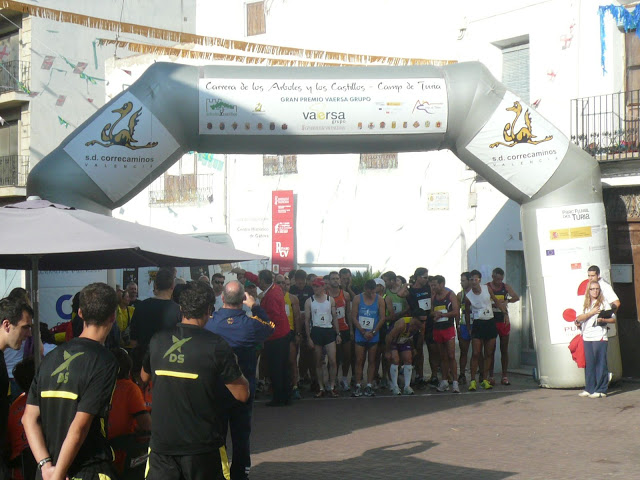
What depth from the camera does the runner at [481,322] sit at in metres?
14.0

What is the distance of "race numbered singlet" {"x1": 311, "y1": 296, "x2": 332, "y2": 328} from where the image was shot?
1351cm

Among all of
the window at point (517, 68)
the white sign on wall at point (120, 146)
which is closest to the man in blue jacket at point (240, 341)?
the white sign on wall at point (120, 146)

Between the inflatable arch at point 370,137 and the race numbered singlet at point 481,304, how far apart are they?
0.90 m

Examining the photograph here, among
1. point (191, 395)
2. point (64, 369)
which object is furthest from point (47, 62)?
point (64, 369)

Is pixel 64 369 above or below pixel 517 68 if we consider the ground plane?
below

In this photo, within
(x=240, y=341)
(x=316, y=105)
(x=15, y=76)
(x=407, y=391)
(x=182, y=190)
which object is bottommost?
(x=407, y=391)

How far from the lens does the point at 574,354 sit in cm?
1281

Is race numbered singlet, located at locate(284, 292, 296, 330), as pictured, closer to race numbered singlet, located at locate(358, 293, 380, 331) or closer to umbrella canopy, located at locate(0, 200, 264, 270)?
race numbered singlet, located at locate(358, 293, 380, 331)

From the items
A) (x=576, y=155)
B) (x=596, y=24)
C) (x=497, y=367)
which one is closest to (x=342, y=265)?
(x=497, y=367)

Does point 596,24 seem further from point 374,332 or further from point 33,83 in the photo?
point 33,83

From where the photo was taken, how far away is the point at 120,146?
474 inches

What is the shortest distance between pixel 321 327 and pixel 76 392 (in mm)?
8857

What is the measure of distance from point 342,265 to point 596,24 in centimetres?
1019

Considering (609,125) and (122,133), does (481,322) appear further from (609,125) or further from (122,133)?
(122,133)
